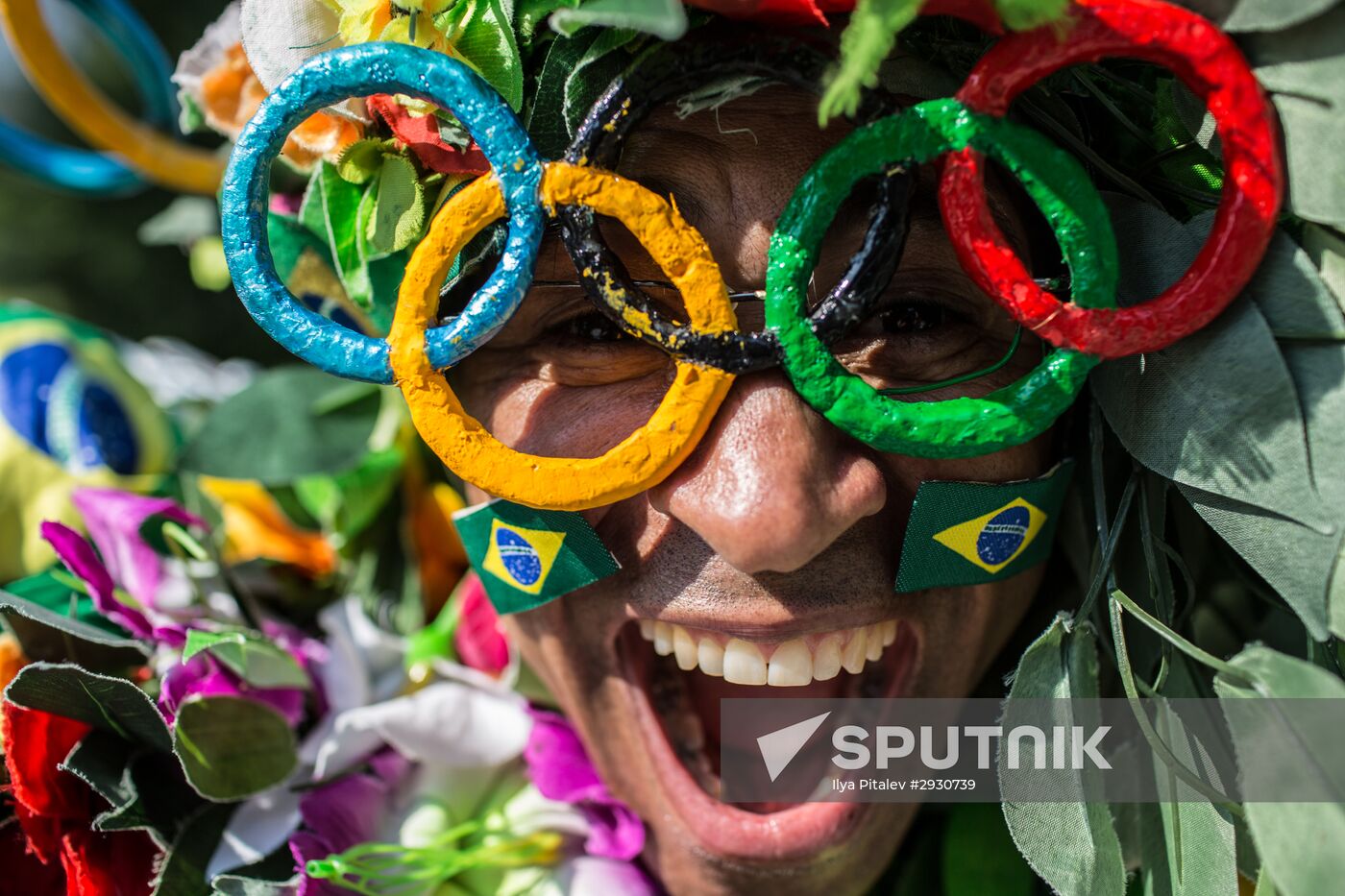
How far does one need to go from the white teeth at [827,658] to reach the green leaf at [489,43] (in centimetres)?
66

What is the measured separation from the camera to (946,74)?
44.3 inches

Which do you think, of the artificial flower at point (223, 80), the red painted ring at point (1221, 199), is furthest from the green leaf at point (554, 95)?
the artificial flower at point (223, 80)

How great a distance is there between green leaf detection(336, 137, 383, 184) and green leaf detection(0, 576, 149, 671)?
0.62m

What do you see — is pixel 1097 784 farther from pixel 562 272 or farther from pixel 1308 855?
pixel 562 272

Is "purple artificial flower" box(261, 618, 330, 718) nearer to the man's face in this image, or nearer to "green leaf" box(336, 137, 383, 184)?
the man's face

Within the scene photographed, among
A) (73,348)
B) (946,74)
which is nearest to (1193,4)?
(946,74)

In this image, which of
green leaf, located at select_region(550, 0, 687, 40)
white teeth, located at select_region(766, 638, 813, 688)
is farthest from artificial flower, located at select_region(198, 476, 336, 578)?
green leaf, located at select_region(550, 0, 687, 40)

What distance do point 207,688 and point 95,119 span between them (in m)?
1.25

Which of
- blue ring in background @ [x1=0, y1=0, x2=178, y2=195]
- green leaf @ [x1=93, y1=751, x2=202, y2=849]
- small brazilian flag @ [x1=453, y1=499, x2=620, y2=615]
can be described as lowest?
green leaf @ [x1=93, y1=751, x2=202, y2=849]

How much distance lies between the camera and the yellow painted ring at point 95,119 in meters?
2.01

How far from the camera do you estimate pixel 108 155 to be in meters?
2.40

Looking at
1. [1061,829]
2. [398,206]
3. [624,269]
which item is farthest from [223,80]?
[1061,829]

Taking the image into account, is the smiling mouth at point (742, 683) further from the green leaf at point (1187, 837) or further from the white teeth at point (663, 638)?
the green leaf at point (1187, 837)

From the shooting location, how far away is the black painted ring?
3.56 feet
